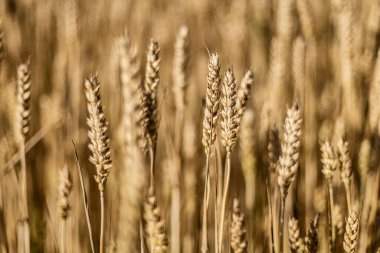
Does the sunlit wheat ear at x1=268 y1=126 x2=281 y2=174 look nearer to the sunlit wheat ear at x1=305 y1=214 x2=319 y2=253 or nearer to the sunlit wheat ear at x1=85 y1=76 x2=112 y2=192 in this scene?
the sunlit wheat ear at x1=305 y1=214 x2=319 y2=253

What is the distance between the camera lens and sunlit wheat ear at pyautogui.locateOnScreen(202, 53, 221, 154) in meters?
0.77

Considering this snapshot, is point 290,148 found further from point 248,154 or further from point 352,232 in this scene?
point 248,154

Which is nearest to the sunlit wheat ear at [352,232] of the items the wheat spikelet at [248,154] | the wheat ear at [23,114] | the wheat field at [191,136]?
the wheat field at [191,136]

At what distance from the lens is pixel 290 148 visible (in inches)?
30.9

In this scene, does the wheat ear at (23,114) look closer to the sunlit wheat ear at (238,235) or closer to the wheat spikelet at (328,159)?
the sunlit wheat ear at (238,235)

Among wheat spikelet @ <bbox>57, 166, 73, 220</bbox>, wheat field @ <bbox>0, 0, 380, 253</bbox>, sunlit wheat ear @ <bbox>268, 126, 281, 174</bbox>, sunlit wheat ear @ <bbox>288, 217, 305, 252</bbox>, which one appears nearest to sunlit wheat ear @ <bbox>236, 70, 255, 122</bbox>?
wheat field @ <bbox>0, 0, 380, 253</bbox>

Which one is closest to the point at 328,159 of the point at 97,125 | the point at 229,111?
the point at 229,111

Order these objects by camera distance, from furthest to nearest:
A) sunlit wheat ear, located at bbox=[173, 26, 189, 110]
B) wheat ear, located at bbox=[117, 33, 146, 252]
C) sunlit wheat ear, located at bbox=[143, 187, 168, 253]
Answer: sunlit wheat ear, located at bbox=[173, 26, 189, 110] → sunlit wheat ear, located at bbox=[143, 187, 168, 253] → wheat ear, located at bbox=[117, 33, 146, 252]

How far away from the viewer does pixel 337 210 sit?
0.93m

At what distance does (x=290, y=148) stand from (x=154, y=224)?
0.27m

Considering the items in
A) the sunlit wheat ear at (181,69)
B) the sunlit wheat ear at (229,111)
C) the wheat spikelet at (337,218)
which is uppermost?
the sunlit wheat ear at (181,69)

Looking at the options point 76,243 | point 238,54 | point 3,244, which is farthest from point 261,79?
point 3,244

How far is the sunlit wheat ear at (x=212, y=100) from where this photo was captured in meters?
0.77

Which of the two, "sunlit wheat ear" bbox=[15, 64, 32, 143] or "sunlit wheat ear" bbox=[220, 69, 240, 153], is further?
"sunlit wheat ear" bbox=[15, 64, 32, 143]
